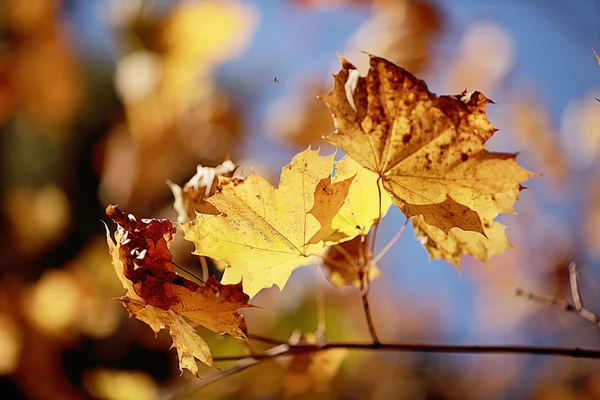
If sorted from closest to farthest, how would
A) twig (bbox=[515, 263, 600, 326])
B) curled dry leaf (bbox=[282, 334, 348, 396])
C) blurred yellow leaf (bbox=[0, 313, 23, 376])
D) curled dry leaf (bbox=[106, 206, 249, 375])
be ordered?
curled dry leaf (bbox=[106, 206, 249, 375]) < twig (bbox=[515, 263, 600, 326]) < curled dry leaf (bbox=[282, 334, 348, 396]) < blurred yellow leaf (bbox=[0, 313, 23, 376])

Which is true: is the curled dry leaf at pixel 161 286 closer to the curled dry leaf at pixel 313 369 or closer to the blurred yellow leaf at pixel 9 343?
the curled dry leaf at pixel 313 369

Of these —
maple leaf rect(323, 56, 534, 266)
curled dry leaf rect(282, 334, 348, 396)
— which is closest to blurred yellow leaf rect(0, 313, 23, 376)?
curled dry leaf rect(282, 334, 348, 396)

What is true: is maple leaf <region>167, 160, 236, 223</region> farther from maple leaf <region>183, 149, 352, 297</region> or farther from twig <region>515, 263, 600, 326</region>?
twig <region>515, 263, 600, 326</region>

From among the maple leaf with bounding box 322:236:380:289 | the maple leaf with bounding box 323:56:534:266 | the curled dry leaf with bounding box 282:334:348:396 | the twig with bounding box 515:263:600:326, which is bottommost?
the curled dry leaf with bounding box 282:334:348:396

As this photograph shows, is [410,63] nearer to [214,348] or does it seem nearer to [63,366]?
[214,348]

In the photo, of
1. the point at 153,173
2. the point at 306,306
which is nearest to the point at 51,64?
the point at 153,173

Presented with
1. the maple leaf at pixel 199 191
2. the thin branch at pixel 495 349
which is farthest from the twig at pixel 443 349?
the maple leaf at pixel 199 191

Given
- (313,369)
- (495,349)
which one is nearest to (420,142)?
Answer: (495,349)
